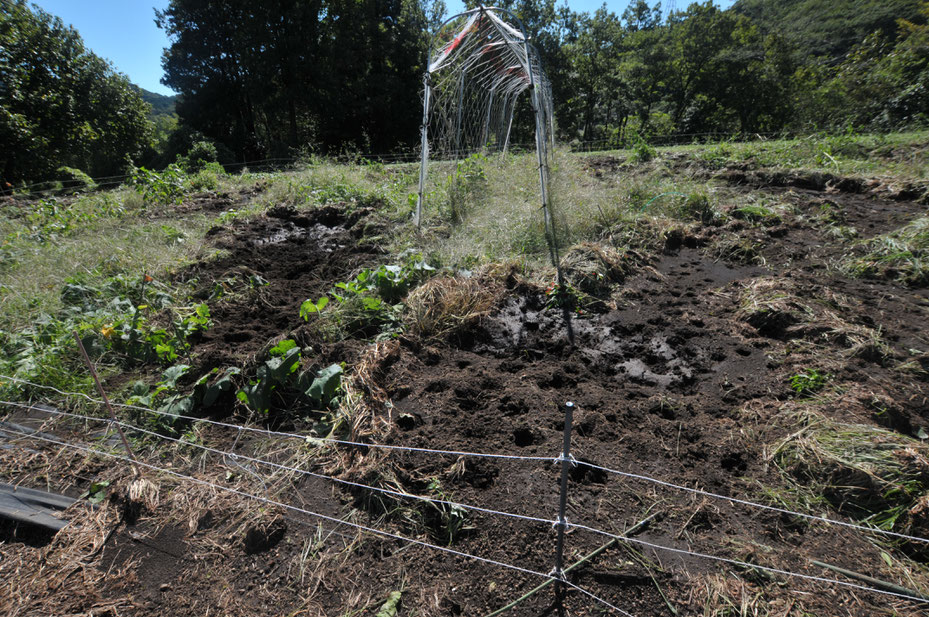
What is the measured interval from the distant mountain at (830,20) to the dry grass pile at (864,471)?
30641mm

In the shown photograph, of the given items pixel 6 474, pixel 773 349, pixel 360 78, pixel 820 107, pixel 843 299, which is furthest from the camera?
pixel 360 78

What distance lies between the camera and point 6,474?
2.29 metres

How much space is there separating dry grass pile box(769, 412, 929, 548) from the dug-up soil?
83 millimetres

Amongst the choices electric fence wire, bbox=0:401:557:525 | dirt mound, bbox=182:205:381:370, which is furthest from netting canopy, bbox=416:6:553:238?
electric fence wire, bbox=0:401:557:525

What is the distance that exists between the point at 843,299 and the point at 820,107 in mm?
16005

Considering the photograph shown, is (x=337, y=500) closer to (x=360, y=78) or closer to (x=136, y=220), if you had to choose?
(x=136, y=220)

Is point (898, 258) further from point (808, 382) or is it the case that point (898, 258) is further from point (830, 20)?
point (830, 20)

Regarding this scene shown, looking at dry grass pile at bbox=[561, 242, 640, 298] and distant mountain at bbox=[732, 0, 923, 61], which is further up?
distant mountain at bbox=[732, 0, 923, 61]

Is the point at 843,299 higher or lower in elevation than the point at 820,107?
lower

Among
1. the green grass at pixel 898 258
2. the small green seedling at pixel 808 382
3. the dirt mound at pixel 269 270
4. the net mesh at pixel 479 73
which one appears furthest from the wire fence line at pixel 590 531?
the net mesh at pixel 479 73

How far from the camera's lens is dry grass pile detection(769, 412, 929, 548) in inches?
65.5

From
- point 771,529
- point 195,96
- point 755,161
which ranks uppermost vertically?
point 195,96

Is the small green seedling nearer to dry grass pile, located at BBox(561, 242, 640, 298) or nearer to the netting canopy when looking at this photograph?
dry grass pile, located at BBox(561, 242, 640, 298)

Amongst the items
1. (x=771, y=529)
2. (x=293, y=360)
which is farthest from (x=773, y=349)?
(x=293, y=360)
